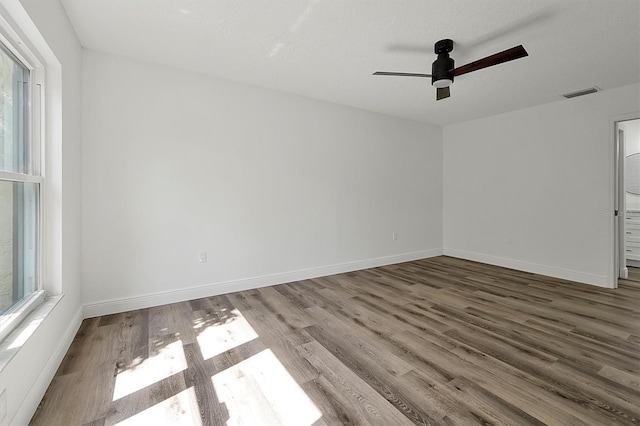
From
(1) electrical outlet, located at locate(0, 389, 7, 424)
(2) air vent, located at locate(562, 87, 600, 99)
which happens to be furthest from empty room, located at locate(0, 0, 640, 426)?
(2) air vent, located at locate(562, 87, 600, 99)

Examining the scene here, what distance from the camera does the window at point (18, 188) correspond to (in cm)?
149

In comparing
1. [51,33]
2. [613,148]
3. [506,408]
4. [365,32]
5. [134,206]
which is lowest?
[506,408]

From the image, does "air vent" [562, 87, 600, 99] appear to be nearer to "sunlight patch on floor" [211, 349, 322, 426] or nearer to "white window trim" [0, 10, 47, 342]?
"sunlight patch on floor" [211, 349, 322, 426]

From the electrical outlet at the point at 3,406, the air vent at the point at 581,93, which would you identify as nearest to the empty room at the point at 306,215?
the electrical outlet at the point at 3,406

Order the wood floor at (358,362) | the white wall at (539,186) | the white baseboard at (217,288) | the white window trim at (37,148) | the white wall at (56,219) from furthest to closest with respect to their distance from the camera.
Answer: the white wall at (539,186), the white baseboard at (217,288), the white window trim at (37,148), the wood floor at (358,362), the white wall at (56,219)

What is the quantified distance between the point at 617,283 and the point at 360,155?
153 inches

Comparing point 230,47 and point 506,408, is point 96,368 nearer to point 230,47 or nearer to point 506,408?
point 506,408

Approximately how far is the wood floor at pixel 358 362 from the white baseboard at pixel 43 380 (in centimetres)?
5

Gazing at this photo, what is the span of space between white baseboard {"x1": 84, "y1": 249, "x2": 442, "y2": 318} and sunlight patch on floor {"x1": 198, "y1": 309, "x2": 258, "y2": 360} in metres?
0.76

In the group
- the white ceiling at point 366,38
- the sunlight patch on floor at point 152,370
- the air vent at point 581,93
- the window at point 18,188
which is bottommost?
the sunlight patch on floor at point 152,370

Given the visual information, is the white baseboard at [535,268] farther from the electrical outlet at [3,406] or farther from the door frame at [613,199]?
the electrical outlet at [3,406]

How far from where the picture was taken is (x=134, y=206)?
2.79 metres

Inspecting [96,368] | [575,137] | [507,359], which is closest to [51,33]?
[96,368]

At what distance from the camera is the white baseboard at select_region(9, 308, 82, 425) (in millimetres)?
1331
